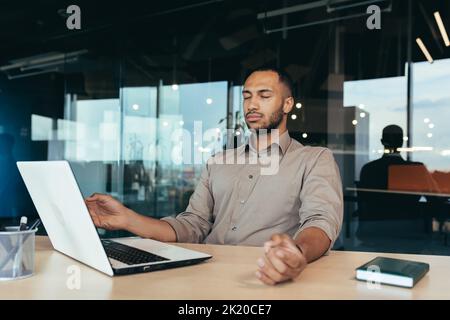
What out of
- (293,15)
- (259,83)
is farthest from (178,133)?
(259,83)

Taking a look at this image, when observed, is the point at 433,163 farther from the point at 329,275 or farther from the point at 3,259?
the point at 3,259

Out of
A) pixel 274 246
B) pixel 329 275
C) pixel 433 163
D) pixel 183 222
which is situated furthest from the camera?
pixel 433 163

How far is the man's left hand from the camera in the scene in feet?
2.72

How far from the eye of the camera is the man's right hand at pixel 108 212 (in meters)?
1.36

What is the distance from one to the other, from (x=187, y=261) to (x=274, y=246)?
0.94ft

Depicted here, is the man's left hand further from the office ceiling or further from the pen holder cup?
the office ceiling

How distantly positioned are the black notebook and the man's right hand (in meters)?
0.78

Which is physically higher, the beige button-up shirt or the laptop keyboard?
the beige button-up shirt

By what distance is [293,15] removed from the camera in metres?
4.15

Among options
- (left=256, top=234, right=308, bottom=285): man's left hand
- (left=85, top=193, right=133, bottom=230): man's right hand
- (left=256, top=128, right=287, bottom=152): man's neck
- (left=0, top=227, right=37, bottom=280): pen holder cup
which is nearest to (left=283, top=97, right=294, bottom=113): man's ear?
(left=256, top=128, right=287, bottom=152): man's neck

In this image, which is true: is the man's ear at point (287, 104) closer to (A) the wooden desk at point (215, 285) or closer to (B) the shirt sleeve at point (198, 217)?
(B) the shirt sleeve at point (198, 217)

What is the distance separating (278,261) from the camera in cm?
83

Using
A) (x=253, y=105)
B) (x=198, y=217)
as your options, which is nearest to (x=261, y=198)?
(x=198, y=217)

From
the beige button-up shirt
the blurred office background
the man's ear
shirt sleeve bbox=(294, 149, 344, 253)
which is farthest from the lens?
the blurred office background
